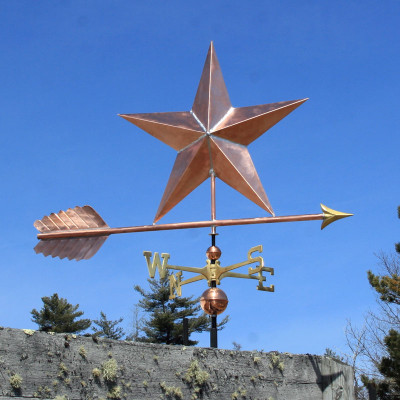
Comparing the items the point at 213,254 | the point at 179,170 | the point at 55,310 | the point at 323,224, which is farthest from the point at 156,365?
the point at 55,310

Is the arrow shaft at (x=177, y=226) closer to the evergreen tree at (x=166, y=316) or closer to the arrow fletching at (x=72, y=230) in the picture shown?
the arrow fletching at (x=72, y=230)

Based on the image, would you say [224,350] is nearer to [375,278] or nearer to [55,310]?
[375,278]

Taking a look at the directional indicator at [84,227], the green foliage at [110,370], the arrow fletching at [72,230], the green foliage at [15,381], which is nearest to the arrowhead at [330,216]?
the directional indicator at [84,227]

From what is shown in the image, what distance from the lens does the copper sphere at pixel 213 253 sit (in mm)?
6391

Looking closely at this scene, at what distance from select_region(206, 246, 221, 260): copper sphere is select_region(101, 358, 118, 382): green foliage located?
2.61m

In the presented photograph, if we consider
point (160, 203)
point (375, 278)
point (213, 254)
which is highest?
point (375, 278)

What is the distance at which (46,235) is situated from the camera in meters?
6.52

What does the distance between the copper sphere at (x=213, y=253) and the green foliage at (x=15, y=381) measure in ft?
10.4

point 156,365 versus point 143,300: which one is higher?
point 143,300

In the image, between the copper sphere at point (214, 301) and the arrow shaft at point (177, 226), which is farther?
the arrow shaft at point (177, 226)

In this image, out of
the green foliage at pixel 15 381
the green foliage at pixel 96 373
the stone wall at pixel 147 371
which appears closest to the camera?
the green foliage at pixel 15 381

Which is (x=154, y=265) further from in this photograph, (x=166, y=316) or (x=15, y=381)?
(x=166, y=316)

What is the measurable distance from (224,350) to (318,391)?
1078mm

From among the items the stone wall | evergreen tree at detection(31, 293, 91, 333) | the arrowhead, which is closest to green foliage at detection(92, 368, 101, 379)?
the stone wall
